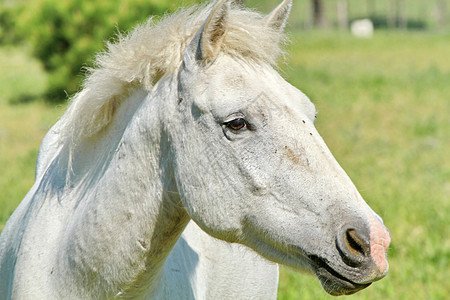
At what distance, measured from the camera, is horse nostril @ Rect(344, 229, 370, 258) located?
1.79m

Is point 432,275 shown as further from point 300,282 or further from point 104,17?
point 104,17

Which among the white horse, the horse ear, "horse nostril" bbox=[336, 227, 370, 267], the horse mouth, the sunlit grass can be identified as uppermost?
the horse ear

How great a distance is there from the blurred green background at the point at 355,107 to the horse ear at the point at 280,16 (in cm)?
13

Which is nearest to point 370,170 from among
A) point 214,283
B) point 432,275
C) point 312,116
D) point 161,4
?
point 432,275

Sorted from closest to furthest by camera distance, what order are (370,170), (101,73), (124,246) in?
(124,246), (101,73), (370,170)

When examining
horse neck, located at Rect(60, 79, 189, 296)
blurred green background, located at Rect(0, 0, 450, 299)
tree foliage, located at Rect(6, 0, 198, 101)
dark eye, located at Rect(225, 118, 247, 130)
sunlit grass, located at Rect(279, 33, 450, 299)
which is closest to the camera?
dark eye, located at Rect(225, 118, 247, 130)

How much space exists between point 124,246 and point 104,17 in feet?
38.6

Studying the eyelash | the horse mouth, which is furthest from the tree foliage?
the horse mouth

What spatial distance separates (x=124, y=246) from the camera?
2072mm

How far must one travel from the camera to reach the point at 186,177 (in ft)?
6.50

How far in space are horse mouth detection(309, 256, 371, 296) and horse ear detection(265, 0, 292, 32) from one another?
35.7 inches

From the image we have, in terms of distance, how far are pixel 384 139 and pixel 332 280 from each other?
750 cm

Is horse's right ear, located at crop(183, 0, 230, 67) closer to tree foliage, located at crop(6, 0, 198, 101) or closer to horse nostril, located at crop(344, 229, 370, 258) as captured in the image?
horse nostril, located at crop(344, 229, 370, 258)

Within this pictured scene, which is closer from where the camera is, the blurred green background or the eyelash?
the eyelash
